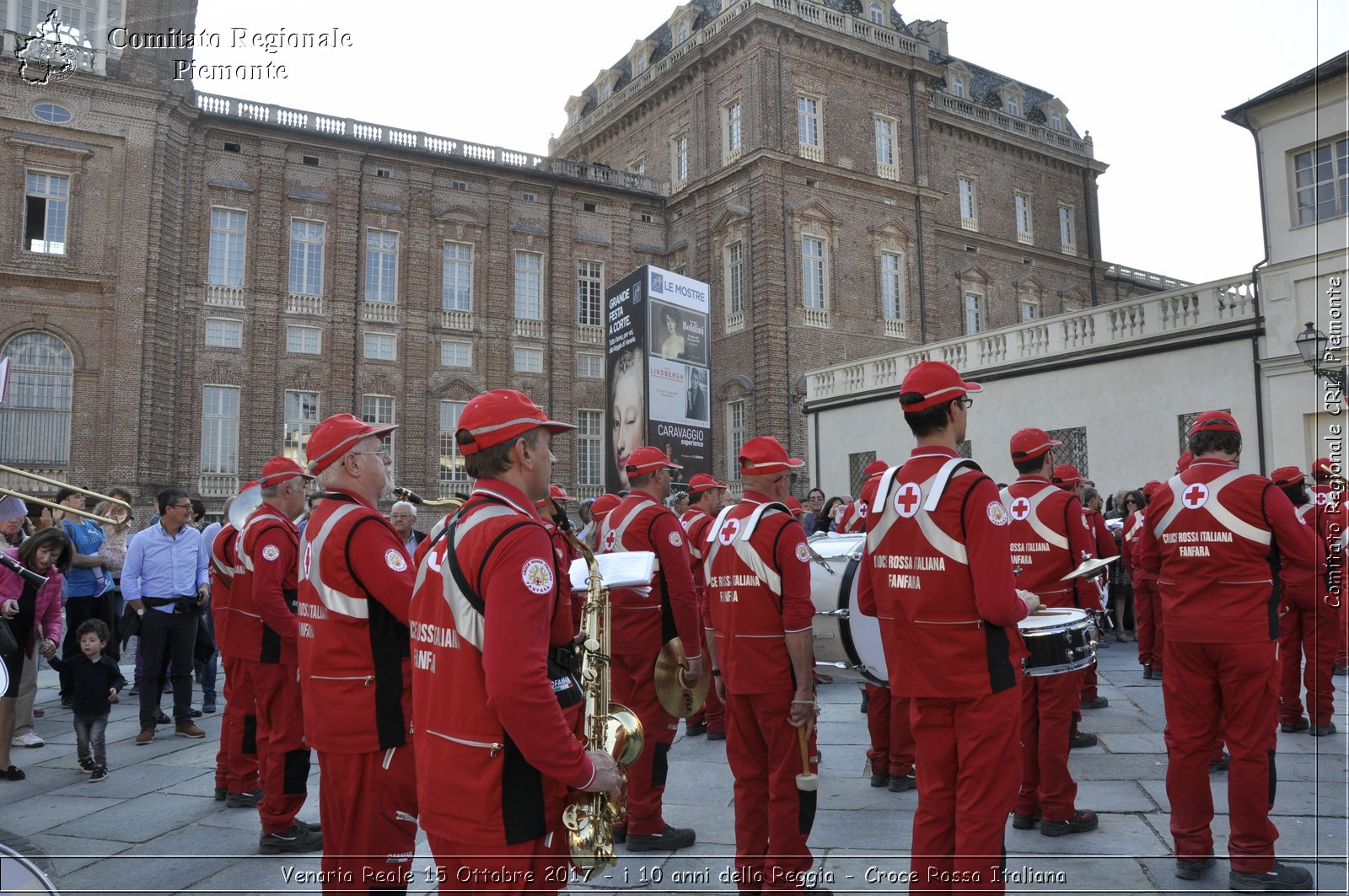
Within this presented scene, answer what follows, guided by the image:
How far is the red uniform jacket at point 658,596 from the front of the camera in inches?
222

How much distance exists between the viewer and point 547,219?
34.7 metres

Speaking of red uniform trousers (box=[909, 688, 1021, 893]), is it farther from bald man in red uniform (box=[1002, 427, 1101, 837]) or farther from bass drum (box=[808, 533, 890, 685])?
bald man in red uniform (box=[1002, 427, 1101, 837])

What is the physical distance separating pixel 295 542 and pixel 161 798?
2.51 m

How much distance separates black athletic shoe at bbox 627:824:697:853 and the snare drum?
2.19 metres

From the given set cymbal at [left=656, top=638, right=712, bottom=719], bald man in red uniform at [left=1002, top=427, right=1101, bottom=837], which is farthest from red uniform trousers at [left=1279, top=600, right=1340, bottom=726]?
cymbal at [left=656, top=638, right=712, bottom=719]

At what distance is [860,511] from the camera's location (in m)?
9.27

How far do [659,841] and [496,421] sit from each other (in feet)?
11.2

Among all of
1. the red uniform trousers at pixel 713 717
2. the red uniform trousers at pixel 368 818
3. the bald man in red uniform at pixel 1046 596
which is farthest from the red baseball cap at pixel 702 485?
the red uniform trousers at pixel 368 818

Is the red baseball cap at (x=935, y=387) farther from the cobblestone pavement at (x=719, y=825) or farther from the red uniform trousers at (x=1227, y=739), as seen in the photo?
the cobblestone pavement at (x=719, y=825)

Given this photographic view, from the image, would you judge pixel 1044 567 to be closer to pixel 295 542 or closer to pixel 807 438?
pixel 295 542

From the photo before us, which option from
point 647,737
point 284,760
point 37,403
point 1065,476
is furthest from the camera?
point 37,403

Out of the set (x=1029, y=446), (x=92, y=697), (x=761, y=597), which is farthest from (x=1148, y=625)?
(x=92, y=697)

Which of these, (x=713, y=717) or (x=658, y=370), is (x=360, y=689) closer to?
(x=713, y=717)

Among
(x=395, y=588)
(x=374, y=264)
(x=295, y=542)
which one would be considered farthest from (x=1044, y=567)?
(x=374, y=264)
